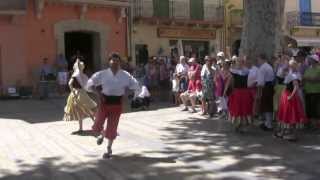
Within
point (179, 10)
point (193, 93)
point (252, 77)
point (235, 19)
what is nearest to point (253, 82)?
point (252, 77)

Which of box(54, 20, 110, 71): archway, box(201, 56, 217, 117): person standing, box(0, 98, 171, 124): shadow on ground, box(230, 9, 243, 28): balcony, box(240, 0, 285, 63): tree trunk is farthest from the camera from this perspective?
box(230, 9, 243, 28): balcony

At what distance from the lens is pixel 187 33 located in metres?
32.2

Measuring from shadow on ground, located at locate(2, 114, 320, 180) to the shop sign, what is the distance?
63.2 ft

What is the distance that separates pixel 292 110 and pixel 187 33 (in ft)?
68.4

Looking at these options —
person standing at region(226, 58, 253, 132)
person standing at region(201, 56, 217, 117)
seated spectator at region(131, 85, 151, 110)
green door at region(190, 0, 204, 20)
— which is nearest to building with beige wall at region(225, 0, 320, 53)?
green door at region(190, 0, 204, 20)

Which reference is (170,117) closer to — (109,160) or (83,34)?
(109,160)

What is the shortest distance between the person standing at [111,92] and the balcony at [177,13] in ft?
64.4

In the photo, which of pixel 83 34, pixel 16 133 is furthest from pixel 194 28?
pixel 16 133

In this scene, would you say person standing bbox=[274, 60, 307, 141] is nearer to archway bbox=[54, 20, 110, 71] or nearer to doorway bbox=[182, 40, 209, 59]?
archway bbox=[54, 20, 110, 71]

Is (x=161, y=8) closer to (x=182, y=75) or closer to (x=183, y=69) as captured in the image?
(x=183, y=69)

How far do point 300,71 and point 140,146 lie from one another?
355cm

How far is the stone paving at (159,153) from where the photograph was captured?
9234 millimetres

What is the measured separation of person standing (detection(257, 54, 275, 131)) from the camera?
12.7m

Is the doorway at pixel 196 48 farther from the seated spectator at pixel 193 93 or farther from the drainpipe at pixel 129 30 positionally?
the seated spectator at pixel 193 93
